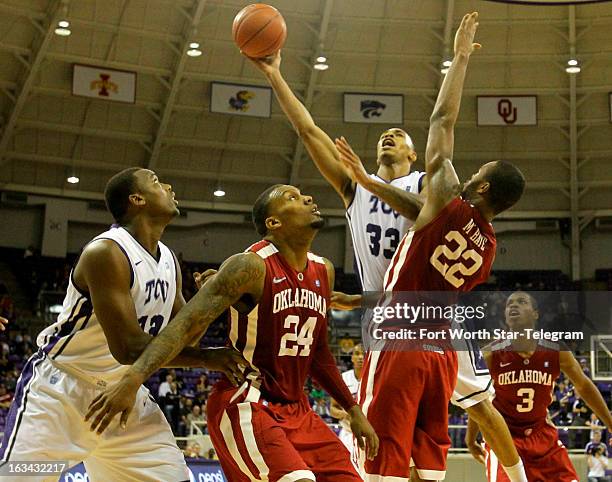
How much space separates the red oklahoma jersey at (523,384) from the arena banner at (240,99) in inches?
714

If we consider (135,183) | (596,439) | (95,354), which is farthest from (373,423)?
(596,439)

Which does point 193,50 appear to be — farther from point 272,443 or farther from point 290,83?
point 272,443

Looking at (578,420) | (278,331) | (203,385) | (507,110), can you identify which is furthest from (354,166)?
(507,110)

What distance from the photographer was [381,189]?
5.32 metres

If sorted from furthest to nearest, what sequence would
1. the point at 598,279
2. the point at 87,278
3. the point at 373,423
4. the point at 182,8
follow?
the point at 598,279, the point at 182,8, the point at 373,423, the point at 87,278

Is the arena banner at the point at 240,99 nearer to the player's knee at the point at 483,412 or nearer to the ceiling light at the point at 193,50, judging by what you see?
the ceiling light at the point at 193,50

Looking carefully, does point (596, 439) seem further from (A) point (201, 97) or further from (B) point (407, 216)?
(A) point (201, 97)

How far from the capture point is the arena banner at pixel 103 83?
23344mm

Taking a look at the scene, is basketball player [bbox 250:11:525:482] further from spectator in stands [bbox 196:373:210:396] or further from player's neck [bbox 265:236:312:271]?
spectator in stands [bbox 196:373:210:396]

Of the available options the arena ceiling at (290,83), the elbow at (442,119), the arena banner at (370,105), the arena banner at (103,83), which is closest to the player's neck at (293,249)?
the elbow at (442,119)

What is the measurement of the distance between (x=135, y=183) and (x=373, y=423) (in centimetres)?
190

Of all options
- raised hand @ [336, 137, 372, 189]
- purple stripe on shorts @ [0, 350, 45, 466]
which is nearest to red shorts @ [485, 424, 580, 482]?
raised hand @ [336, 137, 372, 189]

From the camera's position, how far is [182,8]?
22109 mm

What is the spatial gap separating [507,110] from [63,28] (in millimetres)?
11893
